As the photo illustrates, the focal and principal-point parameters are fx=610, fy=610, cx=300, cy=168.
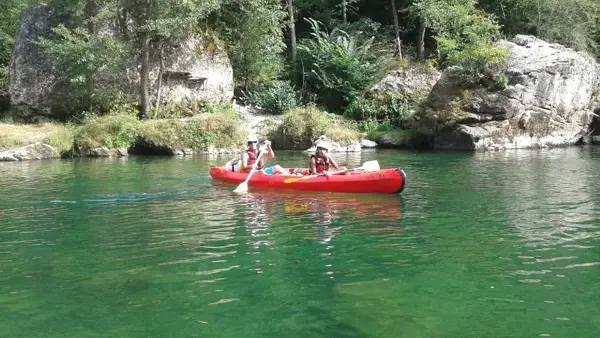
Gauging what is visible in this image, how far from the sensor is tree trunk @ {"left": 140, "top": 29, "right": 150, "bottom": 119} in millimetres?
22828

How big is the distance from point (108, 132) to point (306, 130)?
7130 mm

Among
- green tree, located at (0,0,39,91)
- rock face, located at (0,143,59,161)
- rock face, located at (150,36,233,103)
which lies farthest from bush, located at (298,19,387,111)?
green tree, located at (0,0,39,91)

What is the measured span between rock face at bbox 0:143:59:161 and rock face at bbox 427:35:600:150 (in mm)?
13256

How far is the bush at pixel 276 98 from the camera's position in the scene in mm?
25906

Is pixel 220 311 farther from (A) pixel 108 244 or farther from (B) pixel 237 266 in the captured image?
(A) pixel 108 244

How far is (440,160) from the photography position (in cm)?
1716

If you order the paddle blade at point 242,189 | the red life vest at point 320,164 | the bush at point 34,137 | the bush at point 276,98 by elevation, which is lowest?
the paddle blade at point 242,189

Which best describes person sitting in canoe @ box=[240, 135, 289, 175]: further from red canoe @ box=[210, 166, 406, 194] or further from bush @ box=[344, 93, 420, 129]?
bush @ box=[344, 93, 420, 129]

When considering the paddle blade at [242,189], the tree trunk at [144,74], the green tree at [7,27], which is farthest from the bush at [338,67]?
the paddle blade at [242,189]

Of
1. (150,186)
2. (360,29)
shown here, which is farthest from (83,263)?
(360,29)

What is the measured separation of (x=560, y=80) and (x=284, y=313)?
20000mm

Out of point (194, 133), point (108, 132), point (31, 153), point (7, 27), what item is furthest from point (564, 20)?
point (7, 27)

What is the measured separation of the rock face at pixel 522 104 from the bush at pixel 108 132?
35.1 feet

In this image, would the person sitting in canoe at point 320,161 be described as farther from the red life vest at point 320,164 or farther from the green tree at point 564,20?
the green tree at point 564,20
